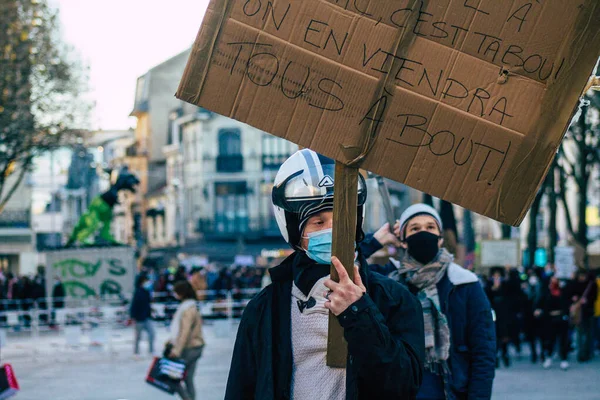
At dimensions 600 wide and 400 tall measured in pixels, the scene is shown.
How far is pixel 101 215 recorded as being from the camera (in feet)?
120

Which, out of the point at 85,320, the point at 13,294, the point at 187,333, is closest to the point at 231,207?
the point at 13,294

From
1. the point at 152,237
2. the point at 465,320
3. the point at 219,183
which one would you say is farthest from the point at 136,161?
the point at 465,320

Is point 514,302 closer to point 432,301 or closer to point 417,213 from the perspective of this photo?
point 417,213

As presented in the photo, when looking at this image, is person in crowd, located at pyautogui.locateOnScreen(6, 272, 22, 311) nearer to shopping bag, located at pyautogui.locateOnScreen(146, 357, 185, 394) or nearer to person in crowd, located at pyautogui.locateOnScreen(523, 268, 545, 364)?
person in crowd, located at pyautogui.locateOnScreen(523, 268, 545, 364)

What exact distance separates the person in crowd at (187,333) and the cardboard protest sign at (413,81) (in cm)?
1007

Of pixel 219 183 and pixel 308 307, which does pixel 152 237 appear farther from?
pixel 308 307

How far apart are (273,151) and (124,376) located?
187 feet

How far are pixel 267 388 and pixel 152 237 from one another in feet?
300

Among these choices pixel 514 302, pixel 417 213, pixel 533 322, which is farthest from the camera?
pixel 514 302

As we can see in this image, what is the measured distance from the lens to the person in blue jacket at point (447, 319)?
6375mm

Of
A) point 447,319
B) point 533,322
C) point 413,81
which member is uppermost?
point 413,81

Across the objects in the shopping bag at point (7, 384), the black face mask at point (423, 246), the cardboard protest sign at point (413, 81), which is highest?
the cardboard protest sign at point (413, 81)

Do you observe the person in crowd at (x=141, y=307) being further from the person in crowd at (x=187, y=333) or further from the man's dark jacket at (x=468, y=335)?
the man's dark jacket at (x=468, y=335)

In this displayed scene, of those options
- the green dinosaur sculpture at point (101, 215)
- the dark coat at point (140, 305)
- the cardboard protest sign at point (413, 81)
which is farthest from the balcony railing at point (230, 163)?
the cardboard protest sign at point (413, 81)
